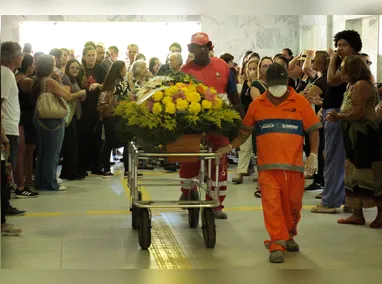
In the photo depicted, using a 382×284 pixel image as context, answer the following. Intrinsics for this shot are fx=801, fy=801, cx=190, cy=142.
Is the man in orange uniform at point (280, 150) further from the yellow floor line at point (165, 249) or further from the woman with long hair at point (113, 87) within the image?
the woman with long hair at point (113, 87)

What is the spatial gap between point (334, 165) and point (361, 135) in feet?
2.04

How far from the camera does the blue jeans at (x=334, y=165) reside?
7.32 metres

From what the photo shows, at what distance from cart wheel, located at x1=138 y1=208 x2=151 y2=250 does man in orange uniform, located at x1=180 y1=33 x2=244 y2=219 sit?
77 centimetres

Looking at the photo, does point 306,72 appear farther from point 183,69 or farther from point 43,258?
point 43,258

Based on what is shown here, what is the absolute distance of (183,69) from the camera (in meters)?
6.88

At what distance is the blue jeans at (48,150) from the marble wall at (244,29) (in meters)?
1.15

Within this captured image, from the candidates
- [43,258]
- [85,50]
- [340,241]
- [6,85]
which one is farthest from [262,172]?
[85,50]

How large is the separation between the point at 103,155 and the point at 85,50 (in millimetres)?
1404

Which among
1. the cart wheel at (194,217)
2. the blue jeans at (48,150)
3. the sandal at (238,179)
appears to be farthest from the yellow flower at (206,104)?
the sandal at (238,179)

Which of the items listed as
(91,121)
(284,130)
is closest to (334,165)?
(284,130)

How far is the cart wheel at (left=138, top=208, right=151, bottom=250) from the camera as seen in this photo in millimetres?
5902

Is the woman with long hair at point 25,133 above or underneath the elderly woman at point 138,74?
underneath

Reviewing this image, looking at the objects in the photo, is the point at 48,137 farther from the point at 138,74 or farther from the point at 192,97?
the point at 192,97

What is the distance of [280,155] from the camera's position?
5.63m
